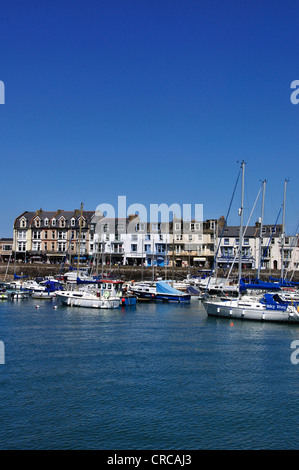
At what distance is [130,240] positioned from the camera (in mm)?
103125

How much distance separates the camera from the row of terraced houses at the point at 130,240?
3841 inches

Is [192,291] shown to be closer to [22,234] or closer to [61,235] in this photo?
[61,235]

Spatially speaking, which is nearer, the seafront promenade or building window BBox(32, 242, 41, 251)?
the seafront promenade

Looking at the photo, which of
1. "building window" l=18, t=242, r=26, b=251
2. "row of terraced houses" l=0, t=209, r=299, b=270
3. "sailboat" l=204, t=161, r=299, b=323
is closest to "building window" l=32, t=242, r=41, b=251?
"row of terraced houses" l=0, t=209, r=299, b=270

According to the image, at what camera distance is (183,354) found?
32.0 meters

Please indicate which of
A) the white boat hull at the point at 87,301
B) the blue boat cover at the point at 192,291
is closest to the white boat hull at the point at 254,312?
the white boat hull at the point at 87,301

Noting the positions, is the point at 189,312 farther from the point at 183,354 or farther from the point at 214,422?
the point at 214,422

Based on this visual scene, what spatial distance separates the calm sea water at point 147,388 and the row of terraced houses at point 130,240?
56234 mm

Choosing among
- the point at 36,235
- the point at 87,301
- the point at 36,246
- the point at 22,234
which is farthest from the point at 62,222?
the point at 87,301

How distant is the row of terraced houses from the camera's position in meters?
97.6

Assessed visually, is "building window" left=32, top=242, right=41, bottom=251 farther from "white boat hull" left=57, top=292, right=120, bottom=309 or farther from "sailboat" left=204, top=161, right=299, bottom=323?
"sailboat" left=204, top=161, right=299, bottom=323

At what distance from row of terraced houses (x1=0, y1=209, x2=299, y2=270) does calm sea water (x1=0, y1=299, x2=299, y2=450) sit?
56234 mm
